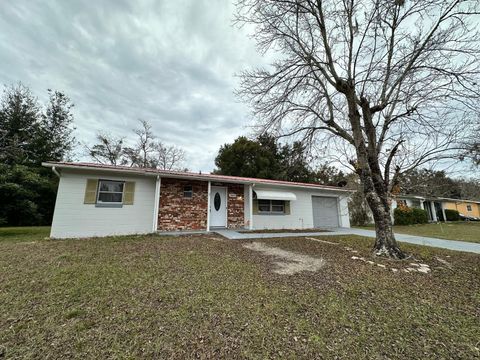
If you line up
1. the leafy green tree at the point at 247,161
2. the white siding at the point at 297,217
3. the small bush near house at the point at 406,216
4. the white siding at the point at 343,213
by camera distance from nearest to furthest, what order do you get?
1. the white siding at the point at 297,217
2. the white siding at the point at 343,213
3. the small bush near house at the point at 406,216
4. the leafy green tree at the point at 247,161

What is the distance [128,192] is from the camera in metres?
9.30

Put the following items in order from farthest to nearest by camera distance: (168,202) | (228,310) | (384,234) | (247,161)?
(247,161)
(168,202)
(384,234)
(228,310)

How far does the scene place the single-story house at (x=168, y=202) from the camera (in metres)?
8.41

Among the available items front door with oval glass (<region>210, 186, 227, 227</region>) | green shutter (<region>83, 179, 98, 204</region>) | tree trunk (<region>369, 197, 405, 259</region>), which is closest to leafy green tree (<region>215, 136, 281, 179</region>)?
front door with oval glass (<region>210, 186, 227, 227</region>)

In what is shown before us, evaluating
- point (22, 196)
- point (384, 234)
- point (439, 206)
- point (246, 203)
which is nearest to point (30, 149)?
point (22, 196)

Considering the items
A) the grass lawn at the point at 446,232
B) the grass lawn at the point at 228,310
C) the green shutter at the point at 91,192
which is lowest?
the grass lawn at the point at 228,310

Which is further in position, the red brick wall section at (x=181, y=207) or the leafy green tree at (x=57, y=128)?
the leafy green tree at (x=57, y=128)

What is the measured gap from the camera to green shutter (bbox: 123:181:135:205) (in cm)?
923

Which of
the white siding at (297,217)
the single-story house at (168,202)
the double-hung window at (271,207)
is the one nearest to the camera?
the single-story house at (168,202)

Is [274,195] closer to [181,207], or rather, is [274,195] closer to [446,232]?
[181,207]

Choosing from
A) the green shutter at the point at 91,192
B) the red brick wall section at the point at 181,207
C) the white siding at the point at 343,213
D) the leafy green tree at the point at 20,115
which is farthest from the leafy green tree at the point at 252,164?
the leafy green tree at the point at 20,115

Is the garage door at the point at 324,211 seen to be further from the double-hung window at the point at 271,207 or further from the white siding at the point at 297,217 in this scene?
the double-hung window at the point at 271,207

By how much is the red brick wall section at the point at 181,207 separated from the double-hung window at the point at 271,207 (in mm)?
3638

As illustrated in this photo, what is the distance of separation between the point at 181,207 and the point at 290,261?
262 inches
